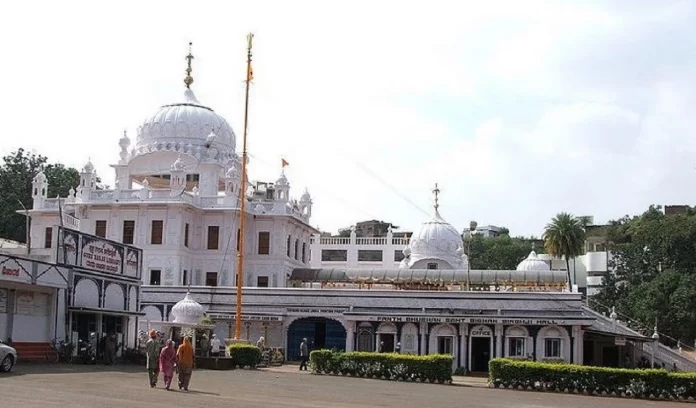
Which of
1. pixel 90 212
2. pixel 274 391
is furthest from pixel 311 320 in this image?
pixel 274 391

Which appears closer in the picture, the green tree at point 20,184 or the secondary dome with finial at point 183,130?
the secondary dome with finial at point 183,130

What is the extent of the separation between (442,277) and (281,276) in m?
9.86

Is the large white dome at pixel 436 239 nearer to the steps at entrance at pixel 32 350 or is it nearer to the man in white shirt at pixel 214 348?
the man in white shirt at pixel 214 348

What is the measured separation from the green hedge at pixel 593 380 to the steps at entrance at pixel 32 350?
53.0 feet

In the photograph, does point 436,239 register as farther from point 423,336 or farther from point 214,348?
point 214,348

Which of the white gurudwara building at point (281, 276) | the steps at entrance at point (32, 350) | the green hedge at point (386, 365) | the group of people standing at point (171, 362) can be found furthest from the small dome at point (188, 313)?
the group of people standing at point (171, 362)

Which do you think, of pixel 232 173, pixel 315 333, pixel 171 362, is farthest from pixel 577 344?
pixel 171 362

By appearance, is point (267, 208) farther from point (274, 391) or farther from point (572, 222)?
point (274, 391)

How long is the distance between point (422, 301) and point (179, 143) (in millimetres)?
20699

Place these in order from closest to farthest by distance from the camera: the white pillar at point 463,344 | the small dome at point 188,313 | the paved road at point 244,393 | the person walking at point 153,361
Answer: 1. the paved road at point 244,393
2. the person walking at point 153,361
3. the small dome at point 188,313
4. the white pillar at point 463,344

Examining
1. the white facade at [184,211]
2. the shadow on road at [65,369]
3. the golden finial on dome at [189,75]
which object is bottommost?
the shadow on road at [65,369]

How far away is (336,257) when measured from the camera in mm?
99438

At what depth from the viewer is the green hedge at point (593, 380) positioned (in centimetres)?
3039

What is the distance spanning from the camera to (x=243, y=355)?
39469 mm
